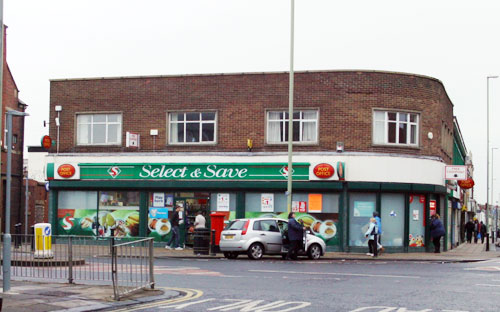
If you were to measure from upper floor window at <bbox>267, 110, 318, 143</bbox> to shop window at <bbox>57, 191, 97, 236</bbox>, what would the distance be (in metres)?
8.77

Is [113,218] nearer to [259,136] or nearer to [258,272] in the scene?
[259,136]

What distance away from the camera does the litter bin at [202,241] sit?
92.0 feet

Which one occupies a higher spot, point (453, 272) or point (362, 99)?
point (362, 99)

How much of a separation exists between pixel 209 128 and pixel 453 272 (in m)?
16.0

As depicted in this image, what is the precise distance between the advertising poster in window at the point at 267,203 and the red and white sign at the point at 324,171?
2.35 m

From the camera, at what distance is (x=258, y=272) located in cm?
1967

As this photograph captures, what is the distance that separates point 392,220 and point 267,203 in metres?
5.35

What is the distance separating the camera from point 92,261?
15867 mm

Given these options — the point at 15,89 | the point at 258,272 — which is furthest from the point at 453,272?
the point at 15,89

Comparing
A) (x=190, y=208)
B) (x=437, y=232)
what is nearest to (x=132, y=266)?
(x=190, y=208)

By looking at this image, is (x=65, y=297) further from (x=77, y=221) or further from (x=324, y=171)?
(x=77, y=221)

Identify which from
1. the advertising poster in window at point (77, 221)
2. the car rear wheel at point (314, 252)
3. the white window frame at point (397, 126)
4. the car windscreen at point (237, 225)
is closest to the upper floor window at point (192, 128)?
the advertising poster in window at point (77, 221)

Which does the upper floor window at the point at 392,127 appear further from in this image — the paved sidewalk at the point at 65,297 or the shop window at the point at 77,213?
the paved sidewalk at the point at 65,297

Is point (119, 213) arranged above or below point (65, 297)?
above
